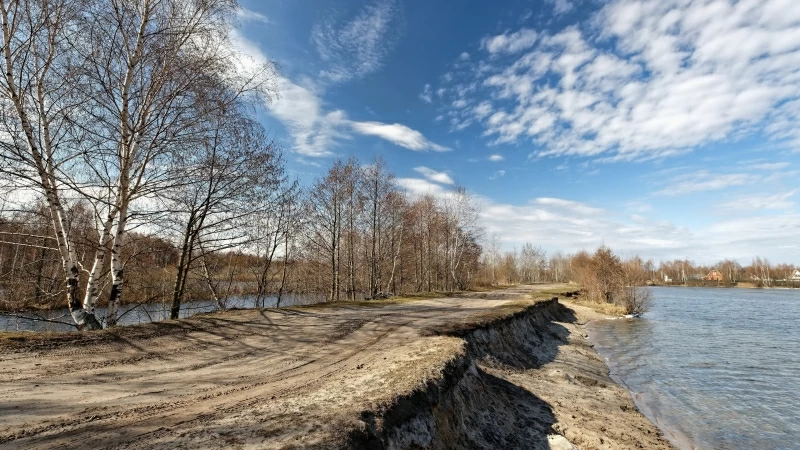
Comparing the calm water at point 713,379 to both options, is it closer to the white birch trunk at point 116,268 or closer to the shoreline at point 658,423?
the shoreline at point 658,423

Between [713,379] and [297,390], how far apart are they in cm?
1789

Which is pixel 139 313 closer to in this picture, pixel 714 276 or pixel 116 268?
pixel 116 268

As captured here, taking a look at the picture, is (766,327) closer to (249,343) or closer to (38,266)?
(249,343)

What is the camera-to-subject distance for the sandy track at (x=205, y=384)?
4.62 metres

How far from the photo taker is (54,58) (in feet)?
33.7

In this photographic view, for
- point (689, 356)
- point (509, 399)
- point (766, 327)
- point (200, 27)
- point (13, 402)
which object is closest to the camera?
point (13, 402)

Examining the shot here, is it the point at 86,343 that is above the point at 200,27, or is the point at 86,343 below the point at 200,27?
below

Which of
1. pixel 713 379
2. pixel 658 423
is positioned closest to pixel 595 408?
pixel 658 423

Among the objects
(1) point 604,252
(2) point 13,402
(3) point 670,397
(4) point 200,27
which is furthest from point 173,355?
(1) point 604,252

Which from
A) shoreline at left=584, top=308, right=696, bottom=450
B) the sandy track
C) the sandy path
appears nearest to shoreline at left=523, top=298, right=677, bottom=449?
the sandy path

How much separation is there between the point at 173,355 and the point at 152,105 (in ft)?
24.1

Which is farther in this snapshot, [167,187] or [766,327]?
[766,327]

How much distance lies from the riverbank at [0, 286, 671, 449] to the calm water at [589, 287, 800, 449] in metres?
1.79

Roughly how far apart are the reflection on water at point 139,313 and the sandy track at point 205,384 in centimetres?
342
